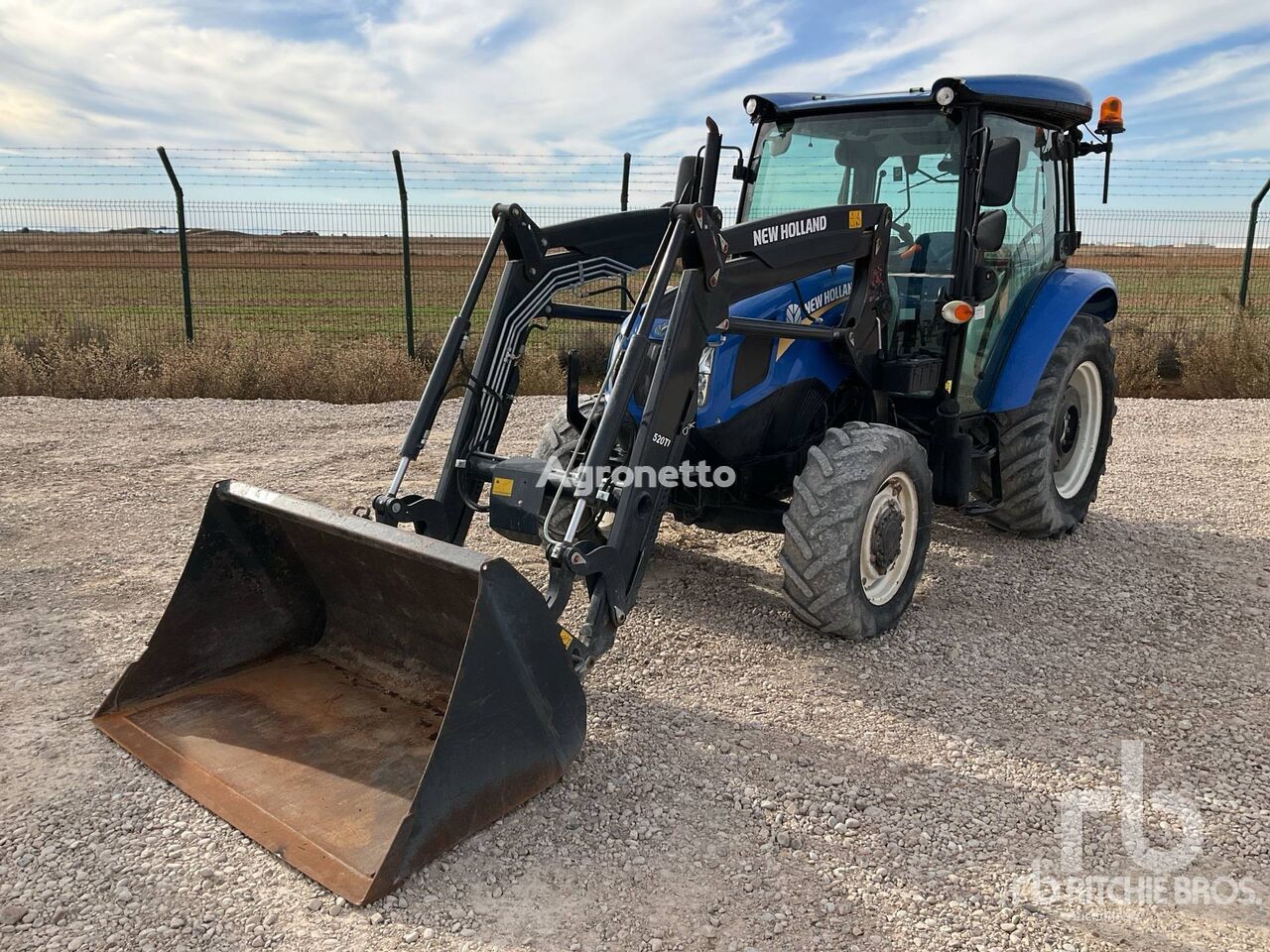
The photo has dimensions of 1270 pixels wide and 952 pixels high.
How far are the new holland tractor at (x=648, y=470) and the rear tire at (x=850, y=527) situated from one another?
13 mm

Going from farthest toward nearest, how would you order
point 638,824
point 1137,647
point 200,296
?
point 200,296 < point 1137,647 < point 638,824

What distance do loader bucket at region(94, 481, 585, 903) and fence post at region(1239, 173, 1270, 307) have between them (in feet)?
40.2

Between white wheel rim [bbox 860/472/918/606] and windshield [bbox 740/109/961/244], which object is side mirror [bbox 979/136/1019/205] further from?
white wheel rim [bbox 860/472/918/606]

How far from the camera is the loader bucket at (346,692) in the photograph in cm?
281

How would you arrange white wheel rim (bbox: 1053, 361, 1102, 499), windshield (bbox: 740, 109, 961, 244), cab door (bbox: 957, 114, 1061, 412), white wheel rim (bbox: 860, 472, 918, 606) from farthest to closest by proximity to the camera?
white wheel rim (bbox: 1053, 361, 1102, 499)
cab door (bbox: 957, 114, 1061, 412)
windshield (bbox: 740, 109, 961, 244)
white wheel rim (bbox: 860, 472, 918, 606)

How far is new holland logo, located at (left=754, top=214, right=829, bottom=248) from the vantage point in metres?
3.93

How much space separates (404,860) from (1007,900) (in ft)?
5.45

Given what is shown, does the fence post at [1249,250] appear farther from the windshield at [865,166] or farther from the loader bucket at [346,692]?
the loader bucket at [346,692]

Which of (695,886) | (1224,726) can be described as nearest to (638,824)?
(695,886)

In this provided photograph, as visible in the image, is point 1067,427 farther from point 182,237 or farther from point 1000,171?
point 182,237

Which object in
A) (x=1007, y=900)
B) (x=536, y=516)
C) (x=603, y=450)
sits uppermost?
(x=603, y=450)

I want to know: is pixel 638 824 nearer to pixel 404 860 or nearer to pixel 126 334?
pixel 404 860

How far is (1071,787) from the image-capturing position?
3.28m

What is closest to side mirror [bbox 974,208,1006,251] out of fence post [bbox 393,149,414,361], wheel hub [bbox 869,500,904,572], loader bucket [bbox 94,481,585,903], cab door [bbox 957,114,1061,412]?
cab door [bbox 957,114,1061,412]
